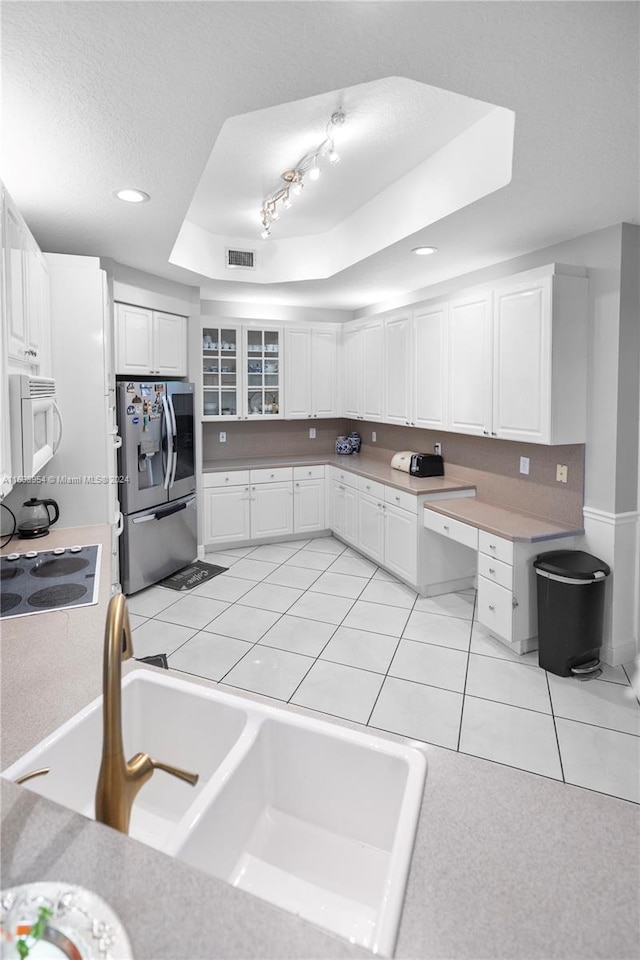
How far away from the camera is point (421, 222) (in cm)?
303

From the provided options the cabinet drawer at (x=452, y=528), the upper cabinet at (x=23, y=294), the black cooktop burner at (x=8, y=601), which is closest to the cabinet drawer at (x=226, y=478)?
the cabinet drawer at (x=452, y=528)

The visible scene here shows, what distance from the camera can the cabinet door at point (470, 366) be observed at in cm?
364

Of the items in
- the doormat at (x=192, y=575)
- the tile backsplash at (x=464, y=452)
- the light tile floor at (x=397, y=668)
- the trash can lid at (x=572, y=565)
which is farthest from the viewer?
the doormat at (x=192, y=575)

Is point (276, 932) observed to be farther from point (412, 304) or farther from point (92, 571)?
point (412, 304)

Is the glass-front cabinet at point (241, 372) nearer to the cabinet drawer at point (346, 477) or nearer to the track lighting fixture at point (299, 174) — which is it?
the cabinet drawer at point (346, 477)

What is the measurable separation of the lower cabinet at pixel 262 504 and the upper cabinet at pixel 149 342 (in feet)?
3.75

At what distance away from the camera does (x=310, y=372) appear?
5.77 meters

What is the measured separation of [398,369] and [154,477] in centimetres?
234

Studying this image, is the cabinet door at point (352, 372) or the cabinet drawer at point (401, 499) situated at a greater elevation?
the cabinet door at point (352, 372)

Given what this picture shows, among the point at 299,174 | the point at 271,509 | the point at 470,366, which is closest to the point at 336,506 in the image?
the point at 271,509

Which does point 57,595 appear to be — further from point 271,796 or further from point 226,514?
point 226,514

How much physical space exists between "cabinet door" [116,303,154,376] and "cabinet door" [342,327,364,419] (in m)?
2.12

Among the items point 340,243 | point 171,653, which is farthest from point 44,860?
point 340,243

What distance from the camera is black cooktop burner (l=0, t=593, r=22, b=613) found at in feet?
6.16
